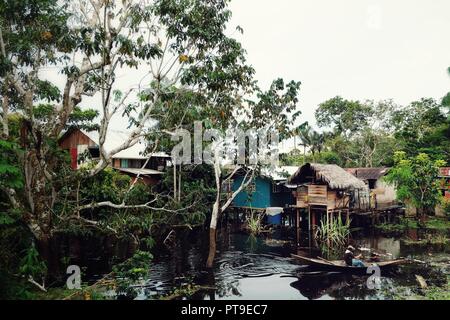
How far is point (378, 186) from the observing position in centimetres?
3297

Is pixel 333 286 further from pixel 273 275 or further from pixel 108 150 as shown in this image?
pixel 108 150

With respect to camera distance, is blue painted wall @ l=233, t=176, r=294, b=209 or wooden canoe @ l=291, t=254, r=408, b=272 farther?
blue painted wall @ l=233, t=176, r=294, b=209

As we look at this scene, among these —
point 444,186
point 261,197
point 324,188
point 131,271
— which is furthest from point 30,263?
point 444,186

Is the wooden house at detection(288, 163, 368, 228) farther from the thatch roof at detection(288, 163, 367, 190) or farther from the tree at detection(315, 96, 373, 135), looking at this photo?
the tree at detection(315, 96, 373, 135)

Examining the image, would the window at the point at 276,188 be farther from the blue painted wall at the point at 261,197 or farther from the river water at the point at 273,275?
the river water at the point at 273,275

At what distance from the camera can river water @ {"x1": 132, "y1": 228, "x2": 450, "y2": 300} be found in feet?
43.7

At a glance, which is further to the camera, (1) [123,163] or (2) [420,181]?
(1) [123,163]

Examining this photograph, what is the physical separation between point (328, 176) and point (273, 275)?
10431 millimetres

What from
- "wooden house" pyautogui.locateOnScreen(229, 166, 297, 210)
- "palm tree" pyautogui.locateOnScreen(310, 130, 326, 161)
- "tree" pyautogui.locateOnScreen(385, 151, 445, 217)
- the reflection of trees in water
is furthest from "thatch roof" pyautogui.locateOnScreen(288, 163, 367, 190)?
"palm tree" pyautogui.locateOnScreen(310, 130, 326, 161)

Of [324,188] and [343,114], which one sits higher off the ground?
[343,114]

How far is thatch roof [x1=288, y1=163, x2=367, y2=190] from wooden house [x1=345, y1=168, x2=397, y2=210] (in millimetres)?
7025

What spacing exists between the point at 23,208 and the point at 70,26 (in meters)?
6.04
